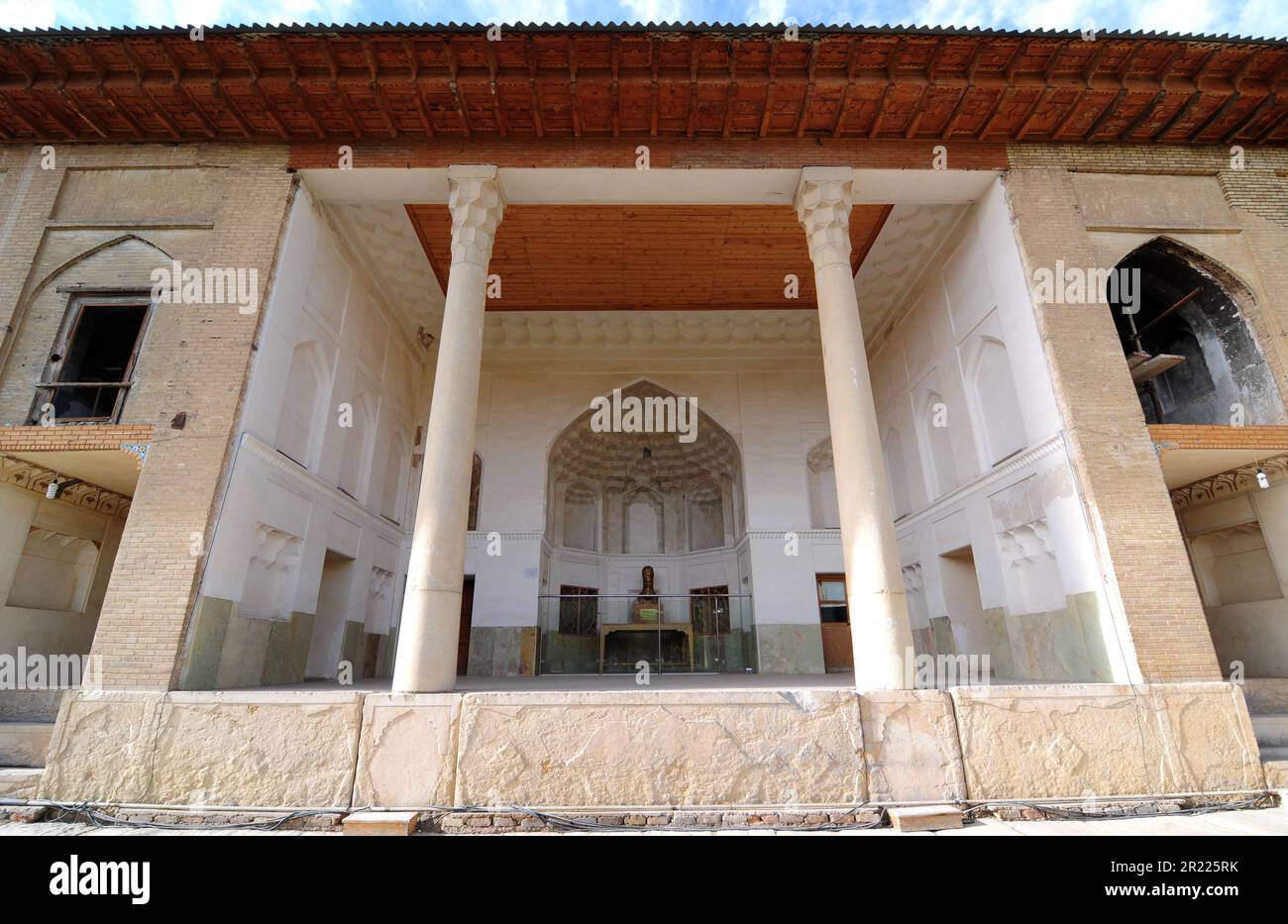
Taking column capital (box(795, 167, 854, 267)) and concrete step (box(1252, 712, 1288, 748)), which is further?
column capital (box(795, 167, 854, 267))

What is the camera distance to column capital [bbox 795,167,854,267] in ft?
21.6

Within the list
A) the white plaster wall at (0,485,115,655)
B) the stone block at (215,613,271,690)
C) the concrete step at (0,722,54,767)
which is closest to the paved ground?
the concrete step at (0,722,54,767)

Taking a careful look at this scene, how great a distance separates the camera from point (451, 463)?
5.47 m

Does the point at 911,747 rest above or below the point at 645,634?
below

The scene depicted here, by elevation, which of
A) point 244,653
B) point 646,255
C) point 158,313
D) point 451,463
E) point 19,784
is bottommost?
point 19,784

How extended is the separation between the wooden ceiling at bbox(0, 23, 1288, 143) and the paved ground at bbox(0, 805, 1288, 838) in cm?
662

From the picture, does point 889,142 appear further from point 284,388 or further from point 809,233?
point 284,388

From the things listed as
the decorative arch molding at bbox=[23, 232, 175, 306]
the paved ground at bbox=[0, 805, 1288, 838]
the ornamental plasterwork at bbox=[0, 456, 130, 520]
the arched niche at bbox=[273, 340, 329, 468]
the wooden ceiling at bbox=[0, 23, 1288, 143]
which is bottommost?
the paved ground at bbox=[0, 805, 1288, 838]

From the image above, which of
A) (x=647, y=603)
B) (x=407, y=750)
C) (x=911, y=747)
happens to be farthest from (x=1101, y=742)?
(x=647, y=603)

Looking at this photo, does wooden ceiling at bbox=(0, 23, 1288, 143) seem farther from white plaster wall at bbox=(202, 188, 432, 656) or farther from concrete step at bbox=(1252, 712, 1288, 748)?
concrete step at bbox=(1252, 712, 1288, 748)

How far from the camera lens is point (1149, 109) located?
22.1ft

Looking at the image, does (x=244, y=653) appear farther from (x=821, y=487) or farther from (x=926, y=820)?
(x=821, y=487)

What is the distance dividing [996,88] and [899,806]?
6.92 meters

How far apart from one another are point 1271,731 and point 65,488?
38.1 feet
